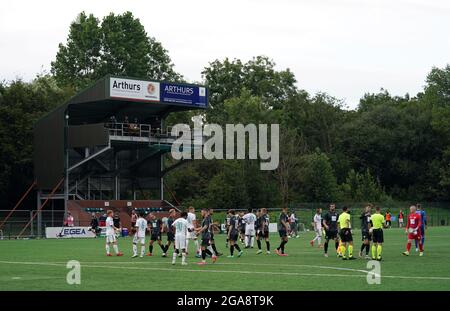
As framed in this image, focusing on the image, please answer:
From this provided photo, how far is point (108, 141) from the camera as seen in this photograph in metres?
66.3

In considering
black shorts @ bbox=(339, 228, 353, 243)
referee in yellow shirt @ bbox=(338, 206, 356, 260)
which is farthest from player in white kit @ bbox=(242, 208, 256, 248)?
black shorts @ bbox=(339, 228, 353, 243)

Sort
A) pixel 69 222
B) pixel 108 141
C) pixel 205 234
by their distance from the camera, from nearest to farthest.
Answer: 1. pixel 205 234
2. pixel 69 222
3. pixel 108 141

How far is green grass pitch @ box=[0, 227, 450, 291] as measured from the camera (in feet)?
70.4

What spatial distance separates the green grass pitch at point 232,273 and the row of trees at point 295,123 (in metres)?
50.8

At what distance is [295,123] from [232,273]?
8868 cm

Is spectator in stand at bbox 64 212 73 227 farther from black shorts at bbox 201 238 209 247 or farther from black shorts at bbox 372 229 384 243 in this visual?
black shorts at bbox 372 229 384 243

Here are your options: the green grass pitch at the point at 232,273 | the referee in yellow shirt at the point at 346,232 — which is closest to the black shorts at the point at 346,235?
the referee in yellow shirt at the point at 346,232

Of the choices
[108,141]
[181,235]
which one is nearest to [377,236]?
[181,235]

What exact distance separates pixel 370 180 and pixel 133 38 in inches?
1487

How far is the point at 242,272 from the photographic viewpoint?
26141mm

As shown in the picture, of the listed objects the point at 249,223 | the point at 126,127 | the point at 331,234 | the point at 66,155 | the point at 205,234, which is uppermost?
the point at 126,127

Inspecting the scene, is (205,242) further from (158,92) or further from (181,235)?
(158,92)

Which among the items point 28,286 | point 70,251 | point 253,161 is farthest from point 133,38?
point 28,286

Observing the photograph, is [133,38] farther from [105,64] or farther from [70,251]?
[70,251]
